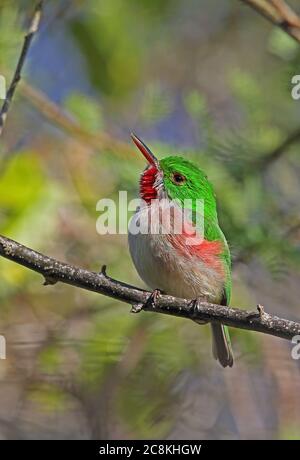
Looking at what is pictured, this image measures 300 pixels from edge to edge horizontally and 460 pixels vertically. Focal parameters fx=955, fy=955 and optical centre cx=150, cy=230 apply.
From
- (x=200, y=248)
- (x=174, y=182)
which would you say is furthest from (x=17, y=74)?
(x=200, y=248)

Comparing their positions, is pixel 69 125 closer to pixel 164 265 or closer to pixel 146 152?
pixel 146 152

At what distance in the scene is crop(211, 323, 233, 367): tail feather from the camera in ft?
12.7

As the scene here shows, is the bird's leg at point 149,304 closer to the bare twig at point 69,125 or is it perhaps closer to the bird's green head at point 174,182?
the bird's green head at point 174,182

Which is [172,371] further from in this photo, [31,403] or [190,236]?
[190,236]

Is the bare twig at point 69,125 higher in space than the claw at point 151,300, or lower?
higher

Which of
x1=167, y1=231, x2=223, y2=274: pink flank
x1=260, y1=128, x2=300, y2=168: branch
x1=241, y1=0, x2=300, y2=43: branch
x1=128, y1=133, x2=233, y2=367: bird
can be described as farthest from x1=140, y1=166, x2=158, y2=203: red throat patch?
x1=260, y1=128, x2=300, y2=168: branch

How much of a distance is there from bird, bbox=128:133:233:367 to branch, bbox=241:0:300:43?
68cm

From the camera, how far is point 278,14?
3.80 metres

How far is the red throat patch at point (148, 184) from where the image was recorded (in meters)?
3.59

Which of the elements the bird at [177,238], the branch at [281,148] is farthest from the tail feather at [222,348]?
the branch at [281,148]

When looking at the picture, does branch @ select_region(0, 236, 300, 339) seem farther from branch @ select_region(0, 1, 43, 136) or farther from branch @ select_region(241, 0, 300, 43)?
branch @ select_region(241, 0, 300, 43)

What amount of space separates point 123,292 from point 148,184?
2.93 ft

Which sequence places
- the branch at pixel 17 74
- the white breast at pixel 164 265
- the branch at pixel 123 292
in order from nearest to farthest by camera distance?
the branch at pixel 123 292 → the branch at pixel 17 74 → the white breast at pixel 164 265

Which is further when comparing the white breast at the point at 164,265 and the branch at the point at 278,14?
the branch at the point at 278,14
